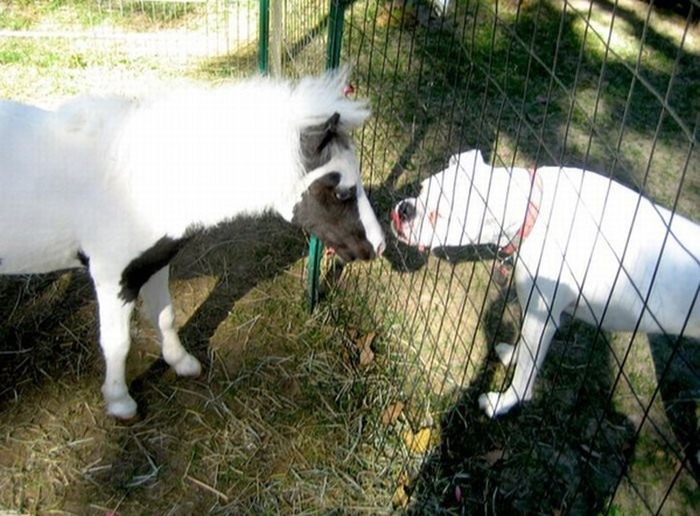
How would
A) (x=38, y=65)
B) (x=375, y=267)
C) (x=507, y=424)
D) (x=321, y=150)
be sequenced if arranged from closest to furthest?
(x=321, y=150) < (x=507, y=424) < (x=375, y=267) < (x=38, y=65)

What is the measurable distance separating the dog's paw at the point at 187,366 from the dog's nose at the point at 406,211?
110 centimetres

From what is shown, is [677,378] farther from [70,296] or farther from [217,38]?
[217,38]

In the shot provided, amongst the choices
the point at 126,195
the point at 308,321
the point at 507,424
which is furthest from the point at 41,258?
the point at 507,424

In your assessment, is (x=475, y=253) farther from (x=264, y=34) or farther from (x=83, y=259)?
(x=264, y=34)

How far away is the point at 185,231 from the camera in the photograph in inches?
97.0

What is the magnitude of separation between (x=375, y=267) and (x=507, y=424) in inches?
42.1

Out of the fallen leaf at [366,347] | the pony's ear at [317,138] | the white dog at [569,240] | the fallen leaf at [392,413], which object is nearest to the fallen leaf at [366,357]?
the fallen leaf at [366,347]

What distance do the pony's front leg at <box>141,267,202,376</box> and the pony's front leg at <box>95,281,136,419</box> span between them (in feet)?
0.76

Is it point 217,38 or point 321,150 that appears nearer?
point 321,150

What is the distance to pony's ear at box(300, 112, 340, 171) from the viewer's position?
7.43 feet

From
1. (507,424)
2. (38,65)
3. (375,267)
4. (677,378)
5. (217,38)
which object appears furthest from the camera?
(217,38)

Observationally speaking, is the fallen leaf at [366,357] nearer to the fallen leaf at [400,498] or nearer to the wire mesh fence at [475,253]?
the wire mesh fence at [475,253]

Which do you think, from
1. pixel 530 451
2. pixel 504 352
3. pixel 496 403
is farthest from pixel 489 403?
pixel 530 451

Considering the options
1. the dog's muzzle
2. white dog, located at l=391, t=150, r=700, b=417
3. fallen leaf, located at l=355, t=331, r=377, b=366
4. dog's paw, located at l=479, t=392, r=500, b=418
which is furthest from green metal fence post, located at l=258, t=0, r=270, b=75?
dog's paw, located at l=479, t=392, r=500, b=418
